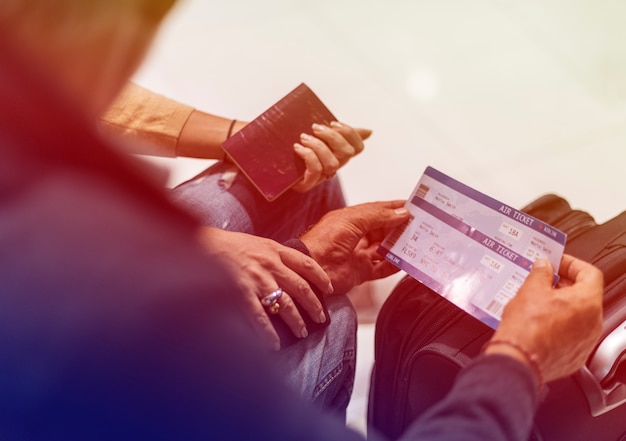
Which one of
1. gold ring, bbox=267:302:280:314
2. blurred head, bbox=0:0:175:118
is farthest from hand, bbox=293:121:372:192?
blurred head, bbox=0:0:175:118

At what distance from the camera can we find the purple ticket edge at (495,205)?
69 cm

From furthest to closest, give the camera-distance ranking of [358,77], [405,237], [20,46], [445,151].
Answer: [358,77] → [445,151] → [405,237] → [20,46]

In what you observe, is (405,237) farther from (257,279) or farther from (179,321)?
(179,321)

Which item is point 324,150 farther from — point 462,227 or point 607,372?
point 607,372

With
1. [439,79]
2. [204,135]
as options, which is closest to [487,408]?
[204,135]

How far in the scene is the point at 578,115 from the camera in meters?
1.53

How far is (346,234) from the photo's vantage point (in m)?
Result: 0.79

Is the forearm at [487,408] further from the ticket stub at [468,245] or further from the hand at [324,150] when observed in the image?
the hand at [324,150]

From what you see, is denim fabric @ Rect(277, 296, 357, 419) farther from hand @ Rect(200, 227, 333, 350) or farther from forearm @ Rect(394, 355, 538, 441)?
forearm @ Rect(394, 355, 538, 441)

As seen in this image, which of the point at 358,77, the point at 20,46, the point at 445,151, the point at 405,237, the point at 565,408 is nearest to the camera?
the point at 20,46

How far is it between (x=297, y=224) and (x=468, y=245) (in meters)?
0.30

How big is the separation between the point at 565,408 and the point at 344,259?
34cm

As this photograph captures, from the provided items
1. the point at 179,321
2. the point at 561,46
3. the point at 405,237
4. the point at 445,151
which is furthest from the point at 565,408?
the point at 561,46

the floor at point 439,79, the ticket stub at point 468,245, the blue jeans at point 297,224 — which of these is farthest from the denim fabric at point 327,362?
the floor at point 439,79
